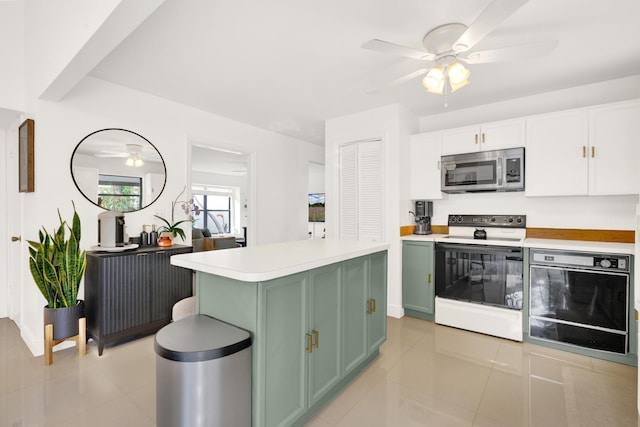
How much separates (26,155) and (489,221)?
4519mm

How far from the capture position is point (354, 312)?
2.13m

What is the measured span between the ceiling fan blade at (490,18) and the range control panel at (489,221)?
88.2 inches

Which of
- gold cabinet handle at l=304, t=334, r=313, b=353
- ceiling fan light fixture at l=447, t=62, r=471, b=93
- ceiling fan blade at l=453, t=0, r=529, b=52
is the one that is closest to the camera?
ceiling fan blade at l=453, t=0, r=529, b=52

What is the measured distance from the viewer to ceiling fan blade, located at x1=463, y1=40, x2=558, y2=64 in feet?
5.76

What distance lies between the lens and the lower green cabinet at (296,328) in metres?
1.45

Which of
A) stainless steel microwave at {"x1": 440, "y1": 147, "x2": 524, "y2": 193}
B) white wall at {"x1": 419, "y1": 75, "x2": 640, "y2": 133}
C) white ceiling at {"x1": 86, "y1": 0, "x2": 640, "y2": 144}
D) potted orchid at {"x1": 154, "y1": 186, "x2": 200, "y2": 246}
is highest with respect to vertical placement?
white ceiling at {"x1": 86, "y1": 0, "x2": 640, "y2": 144}

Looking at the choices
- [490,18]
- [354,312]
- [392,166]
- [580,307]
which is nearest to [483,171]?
[392,166]

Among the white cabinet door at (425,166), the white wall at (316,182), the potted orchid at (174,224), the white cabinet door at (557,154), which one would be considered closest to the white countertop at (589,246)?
the white cabinet door at (557,154)

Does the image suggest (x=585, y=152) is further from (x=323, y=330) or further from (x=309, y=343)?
(x=309, y=343)

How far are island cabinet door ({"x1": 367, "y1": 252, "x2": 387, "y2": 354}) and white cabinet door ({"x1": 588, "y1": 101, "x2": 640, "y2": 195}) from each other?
2.07 m

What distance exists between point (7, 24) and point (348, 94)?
299 cm

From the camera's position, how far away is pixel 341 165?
403cm

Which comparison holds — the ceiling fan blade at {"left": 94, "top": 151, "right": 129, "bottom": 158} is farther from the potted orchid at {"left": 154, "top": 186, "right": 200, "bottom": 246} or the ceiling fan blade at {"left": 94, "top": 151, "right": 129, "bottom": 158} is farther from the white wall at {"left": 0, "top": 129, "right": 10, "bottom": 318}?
the white wall at {"left": 0, "top": 129, "right": 10, "bottom": 318}

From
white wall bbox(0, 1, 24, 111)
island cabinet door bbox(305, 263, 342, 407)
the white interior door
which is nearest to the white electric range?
island cabinet door bbox(305, 263, 342, 407)
